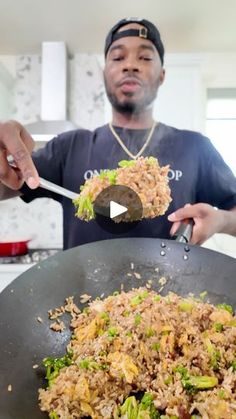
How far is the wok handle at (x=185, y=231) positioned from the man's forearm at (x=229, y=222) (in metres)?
0.18

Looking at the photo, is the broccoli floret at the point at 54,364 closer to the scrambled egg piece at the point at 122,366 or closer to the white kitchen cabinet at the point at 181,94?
the scrambled egg piece at the point at 122,366

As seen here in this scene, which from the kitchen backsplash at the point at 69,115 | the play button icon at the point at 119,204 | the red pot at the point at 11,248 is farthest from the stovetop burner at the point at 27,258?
the play button icon at the point at 119,204

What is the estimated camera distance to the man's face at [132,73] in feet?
3.86

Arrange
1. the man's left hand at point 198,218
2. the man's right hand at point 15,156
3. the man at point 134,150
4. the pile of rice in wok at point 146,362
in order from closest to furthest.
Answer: the pile of rice in wok at point 146,362 < the man's right hand at point 15,156 < the man's left hand at point 198,218 < the man at point 134,150

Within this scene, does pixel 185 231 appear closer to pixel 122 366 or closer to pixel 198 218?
pixel 198 218

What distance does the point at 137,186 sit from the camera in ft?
3.11

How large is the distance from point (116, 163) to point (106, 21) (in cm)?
123

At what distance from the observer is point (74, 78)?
247 centimetres

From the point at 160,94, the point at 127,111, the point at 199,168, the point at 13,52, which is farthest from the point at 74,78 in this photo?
the point at 199,168

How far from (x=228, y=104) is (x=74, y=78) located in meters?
0.93

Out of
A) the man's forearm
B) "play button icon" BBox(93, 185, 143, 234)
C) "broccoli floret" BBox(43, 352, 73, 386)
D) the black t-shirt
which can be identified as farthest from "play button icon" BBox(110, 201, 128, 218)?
"broccoli floret" BBox(43, 352, 73, 386)

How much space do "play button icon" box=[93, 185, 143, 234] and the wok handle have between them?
0.15 meters

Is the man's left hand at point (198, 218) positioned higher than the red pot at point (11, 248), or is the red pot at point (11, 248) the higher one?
the man's left hand at point (198, 218)

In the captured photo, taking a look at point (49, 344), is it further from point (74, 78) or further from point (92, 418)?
point (74, 78)
